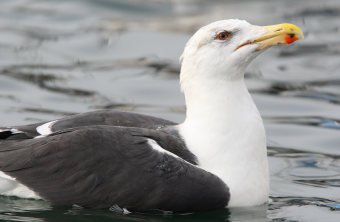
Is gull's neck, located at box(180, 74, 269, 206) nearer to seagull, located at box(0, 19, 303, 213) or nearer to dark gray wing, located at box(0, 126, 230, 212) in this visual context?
seagull, located at box(0, 19, 303, 213)

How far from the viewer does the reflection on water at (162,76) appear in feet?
22.1

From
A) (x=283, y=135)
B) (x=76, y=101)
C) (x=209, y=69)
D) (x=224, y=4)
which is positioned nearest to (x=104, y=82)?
(x=76, y=101)

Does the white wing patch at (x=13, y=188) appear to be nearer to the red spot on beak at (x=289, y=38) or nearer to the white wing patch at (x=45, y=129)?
the white wing patch at (x=45, y=129)

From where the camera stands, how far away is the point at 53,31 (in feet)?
50.1

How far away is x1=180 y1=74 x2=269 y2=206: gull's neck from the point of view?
19.4ft

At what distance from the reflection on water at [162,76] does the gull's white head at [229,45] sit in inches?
57.9

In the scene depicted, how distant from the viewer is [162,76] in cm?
1216

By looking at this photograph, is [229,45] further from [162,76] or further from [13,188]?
[162,76]

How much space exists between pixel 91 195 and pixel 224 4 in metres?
13.2

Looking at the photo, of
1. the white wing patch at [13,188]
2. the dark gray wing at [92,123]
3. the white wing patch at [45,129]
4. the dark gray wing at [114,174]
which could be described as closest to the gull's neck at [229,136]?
the dark gray wing at [114,174]

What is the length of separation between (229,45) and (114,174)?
1.81 metres

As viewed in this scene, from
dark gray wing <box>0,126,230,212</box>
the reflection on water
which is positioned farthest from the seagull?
the reflection on water

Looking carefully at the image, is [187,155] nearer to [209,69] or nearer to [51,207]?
[209,69]

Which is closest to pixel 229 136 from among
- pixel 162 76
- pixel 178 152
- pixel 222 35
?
pixel 178 152
